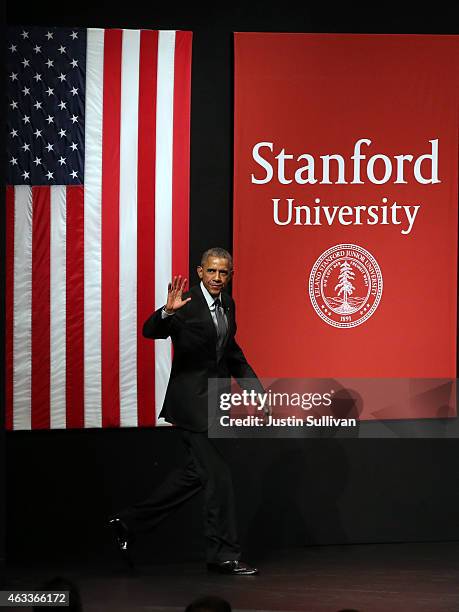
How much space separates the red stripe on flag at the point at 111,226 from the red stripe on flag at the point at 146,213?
12 centimetres

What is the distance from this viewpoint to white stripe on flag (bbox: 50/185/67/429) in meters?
5.82

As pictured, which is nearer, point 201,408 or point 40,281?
point 201,408

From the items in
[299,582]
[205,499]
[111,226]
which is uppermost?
[111,226]

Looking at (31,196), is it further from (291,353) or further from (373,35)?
(373,35)

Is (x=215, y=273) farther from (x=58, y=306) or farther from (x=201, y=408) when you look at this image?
(x=58, y=306)

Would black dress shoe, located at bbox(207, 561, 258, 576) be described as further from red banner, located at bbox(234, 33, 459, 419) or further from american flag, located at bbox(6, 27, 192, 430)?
red banner, located at bbox(234, 33, 459, 419)

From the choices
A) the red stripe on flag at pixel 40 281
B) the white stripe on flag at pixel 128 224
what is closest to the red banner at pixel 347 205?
the white stripe on flag at pixel 128 224

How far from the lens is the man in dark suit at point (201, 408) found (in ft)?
16.8

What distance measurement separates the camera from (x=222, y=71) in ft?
19.6

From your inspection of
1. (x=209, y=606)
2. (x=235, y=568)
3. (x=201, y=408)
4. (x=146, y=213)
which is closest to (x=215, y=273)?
(x=201, y=408)

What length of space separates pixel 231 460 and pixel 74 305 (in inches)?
48.4

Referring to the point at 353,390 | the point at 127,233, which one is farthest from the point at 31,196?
the point at 353,390

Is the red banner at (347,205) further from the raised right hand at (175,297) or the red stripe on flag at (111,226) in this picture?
the raised right hand at (175,297)

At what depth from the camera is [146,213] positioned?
5.88 meters
